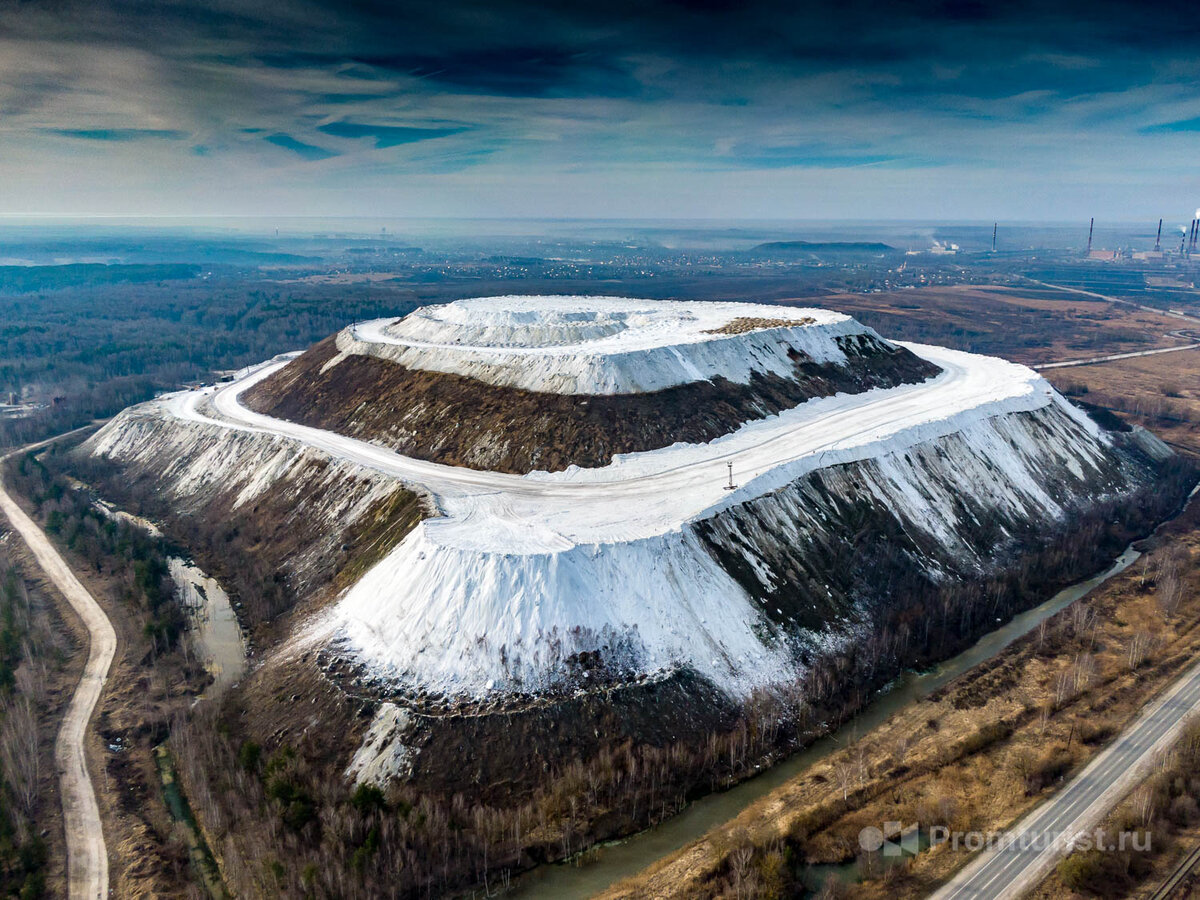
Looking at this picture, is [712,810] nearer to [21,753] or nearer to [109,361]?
[21,753]

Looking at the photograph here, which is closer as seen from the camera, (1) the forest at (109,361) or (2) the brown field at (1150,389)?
(2) the brown field at (1150,389)

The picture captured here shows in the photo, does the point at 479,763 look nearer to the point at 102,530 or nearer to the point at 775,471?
the point at 775,471

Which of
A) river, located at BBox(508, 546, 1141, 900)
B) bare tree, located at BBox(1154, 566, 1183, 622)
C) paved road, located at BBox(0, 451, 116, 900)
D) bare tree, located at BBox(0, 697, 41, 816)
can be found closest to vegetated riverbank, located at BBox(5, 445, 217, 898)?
paved road, located at BBox(0, 451, 116, 900)

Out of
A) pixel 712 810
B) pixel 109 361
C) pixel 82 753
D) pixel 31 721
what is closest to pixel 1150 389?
pixel 712 810

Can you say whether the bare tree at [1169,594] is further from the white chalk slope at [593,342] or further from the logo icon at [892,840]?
the white chalk slope at [593,342]
